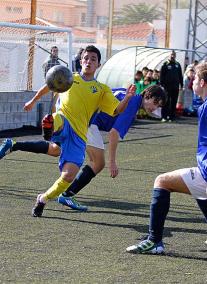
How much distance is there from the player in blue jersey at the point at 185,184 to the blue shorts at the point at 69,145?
167 centimetres

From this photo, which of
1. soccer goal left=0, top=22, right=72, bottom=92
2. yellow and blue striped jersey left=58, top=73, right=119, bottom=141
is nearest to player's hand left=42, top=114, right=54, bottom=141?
yellow and blue striped jersey left=58, top=73, right=119, bottom=141

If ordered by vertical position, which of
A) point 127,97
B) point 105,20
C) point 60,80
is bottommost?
point 127,97

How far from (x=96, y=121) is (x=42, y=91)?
2.86 feet

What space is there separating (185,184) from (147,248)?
24.8 inches

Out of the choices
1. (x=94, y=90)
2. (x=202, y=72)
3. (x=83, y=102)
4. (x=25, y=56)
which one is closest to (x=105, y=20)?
(x=25, y=56)

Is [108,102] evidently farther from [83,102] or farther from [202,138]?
[202,138]

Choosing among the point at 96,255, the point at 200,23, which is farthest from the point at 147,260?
the point at 200,23

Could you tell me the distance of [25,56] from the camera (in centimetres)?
1908

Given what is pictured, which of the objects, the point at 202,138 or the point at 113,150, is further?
the point at 113,150

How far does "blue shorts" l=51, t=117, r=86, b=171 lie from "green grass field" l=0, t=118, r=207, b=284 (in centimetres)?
57

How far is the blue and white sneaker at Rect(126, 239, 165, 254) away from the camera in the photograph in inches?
276

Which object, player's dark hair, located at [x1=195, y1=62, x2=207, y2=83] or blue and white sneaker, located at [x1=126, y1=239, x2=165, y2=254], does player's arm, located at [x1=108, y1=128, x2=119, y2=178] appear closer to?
blue and white sneaker, located at [x1=126, y1=239, x2=165, y2=254]

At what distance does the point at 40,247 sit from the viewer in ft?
23.1

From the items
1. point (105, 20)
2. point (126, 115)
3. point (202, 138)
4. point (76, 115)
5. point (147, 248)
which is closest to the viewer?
point (202, 138)
